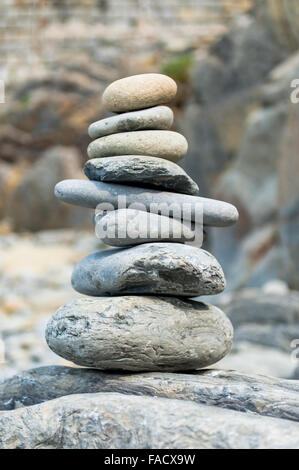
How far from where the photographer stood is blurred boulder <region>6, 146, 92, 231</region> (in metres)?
15.2

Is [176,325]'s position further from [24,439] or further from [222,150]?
[222,150]

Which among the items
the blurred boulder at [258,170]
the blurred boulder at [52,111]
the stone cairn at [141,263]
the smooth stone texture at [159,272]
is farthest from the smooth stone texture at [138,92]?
the blurred boulder at [52,111]

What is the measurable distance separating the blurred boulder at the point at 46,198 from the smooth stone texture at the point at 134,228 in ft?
37.0

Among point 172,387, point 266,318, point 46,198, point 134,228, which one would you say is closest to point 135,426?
point 172,387

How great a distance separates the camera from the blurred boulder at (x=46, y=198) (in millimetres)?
15211

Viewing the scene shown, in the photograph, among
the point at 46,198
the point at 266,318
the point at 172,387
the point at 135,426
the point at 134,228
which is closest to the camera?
the point at 135,426

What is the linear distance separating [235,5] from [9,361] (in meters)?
17.3

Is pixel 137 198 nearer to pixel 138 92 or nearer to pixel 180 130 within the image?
pixel 138 92

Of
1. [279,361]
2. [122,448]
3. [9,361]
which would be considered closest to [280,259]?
[279,361]

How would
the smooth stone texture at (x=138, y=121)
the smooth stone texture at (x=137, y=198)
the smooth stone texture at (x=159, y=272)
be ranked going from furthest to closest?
the smooth stone texture at (x=138, y=121)
the smooth stone texture at (x=137, y=198)
the smooth stone texture at (x=159, y=272)

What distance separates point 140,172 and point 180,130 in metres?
9.80

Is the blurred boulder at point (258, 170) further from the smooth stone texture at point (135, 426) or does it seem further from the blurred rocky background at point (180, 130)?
the smooth stone texture at point (135, 426)

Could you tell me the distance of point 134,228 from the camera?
3729 mm

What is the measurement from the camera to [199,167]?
12.8 m
